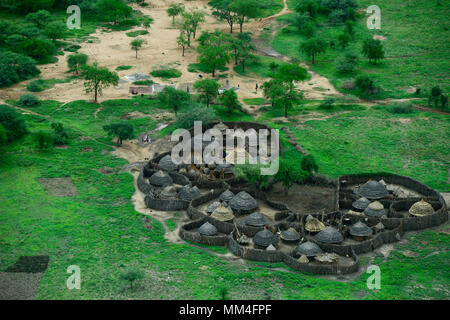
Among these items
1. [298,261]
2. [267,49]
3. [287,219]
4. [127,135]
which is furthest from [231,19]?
[298,261]

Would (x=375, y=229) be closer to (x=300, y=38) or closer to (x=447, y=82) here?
A: (x=447, y=82)

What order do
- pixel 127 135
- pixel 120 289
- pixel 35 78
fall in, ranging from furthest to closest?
pixel 35 78 < pixel 127 135 < pixel 120 289

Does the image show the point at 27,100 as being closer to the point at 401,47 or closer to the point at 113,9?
the point at 113,9

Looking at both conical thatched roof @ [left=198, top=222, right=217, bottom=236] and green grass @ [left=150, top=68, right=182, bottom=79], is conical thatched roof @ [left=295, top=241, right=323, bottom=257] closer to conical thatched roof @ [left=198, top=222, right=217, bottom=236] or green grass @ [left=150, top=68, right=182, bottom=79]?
conical thatched roof @ [left=198, top=222, right=217, bottom=236]

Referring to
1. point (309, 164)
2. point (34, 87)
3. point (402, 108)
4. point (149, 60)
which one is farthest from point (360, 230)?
point (149, 60)

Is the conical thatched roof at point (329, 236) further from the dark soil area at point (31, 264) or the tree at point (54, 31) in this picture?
the tree at point (54, 31)

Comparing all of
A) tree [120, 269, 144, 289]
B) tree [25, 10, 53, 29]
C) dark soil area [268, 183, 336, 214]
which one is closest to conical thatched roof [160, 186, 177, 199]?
dark soil area [268, 183, 336, 214]
